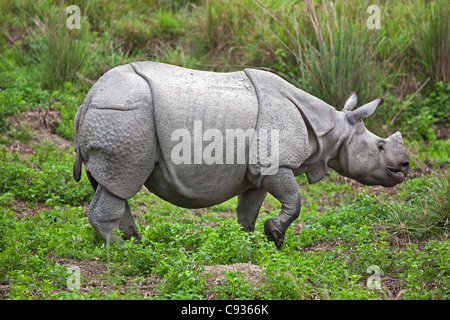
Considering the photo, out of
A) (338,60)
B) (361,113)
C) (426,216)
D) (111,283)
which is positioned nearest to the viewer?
(111,283)

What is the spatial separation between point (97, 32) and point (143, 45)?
0.83m

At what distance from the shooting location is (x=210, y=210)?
26.2 feet

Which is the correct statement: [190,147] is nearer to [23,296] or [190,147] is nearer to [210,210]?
[23,296]

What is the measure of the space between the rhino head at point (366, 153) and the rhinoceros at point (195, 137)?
0.04 meters

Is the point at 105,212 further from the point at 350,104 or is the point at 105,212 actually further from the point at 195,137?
the point at 350,104

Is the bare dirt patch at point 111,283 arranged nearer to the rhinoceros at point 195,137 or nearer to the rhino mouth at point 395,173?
the rhinoceros at point 195,137

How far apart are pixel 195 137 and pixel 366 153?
1825 mm

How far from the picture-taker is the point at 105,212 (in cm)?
532

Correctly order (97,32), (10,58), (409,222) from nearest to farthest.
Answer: (409,222), (10,58), (97,32)

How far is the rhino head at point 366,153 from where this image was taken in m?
6.01

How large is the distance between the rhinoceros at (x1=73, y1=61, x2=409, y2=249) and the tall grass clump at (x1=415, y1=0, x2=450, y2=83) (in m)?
4.61

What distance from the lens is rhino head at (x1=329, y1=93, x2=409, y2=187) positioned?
6.01 metres

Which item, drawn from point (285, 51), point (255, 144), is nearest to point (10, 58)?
point (285, 51)

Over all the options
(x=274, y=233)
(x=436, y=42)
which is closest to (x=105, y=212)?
(x=274, y=233)
